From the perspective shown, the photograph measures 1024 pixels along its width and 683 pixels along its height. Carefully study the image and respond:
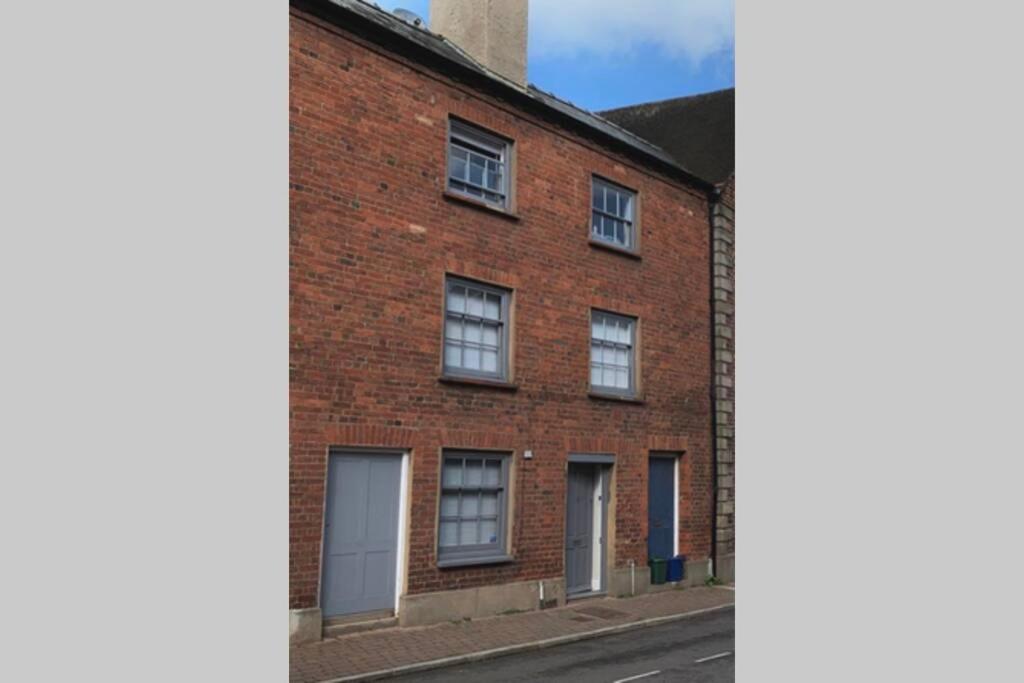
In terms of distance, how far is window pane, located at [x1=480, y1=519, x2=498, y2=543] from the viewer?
526 inches

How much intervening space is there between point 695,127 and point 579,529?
13.1m

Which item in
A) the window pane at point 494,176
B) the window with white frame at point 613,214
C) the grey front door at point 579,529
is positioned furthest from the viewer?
the window with white frame at point 613,214

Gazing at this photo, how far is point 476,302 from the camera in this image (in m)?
13.6

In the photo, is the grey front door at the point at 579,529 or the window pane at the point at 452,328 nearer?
the window pane at the point at 452,328

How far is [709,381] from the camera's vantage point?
59.6 feet

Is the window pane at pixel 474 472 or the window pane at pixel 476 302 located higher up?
the window pane at pixel 476 302

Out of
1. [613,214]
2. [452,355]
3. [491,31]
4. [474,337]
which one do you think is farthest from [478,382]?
[491,31]

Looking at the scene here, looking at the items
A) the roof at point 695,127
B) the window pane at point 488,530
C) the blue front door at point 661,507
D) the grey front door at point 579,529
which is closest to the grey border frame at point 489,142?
the grey front door at point 579,529

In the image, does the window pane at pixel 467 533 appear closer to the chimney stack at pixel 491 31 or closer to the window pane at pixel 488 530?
the window pane at pixel 488 530

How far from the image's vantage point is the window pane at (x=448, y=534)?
500 inches

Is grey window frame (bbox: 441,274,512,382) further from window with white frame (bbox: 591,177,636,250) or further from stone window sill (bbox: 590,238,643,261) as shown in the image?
window with white frame (bbox: 591,177,636,250)

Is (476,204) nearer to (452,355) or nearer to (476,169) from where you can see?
(476,169)

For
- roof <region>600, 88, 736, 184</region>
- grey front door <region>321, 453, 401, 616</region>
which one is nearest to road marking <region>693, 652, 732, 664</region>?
grey front door <region>321, 453, 401, 616</region>

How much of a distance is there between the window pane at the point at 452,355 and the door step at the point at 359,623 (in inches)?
141
